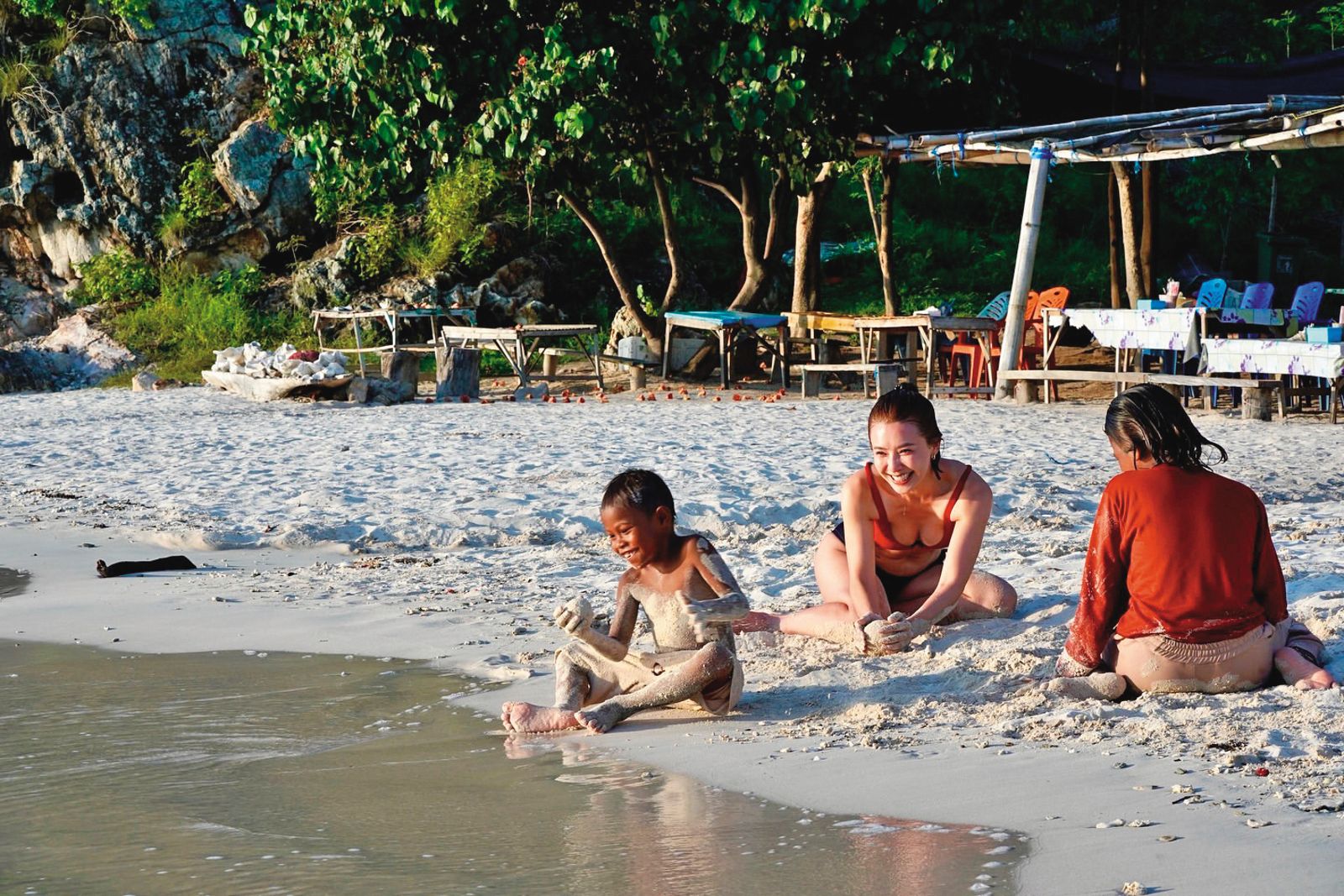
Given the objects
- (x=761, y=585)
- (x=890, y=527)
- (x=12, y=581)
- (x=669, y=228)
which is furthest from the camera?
(x=669, y=228)

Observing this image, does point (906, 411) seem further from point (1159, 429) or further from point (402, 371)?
point (402, 371)

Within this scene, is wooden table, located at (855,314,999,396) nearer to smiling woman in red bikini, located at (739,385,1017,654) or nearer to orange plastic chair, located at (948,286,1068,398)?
orange plastic chair, located at (948,286,1068,398)

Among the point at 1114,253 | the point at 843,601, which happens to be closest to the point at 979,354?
the point at 1114,253

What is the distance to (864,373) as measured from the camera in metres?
14.9

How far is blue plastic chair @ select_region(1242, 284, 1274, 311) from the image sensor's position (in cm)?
1418

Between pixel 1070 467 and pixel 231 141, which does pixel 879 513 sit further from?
pixel 231 141

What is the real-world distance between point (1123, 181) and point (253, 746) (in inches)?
480

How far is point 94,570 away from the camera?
6684 millimetres

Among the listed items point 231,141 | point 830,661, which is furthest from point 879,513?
point 231,141

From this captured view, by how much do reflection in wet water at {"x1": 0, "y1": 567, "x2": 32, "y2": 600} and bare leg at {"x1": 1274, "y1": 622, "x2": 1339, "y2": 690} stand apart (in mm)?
4767

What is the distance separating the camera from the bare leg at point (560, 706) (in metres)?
4.09

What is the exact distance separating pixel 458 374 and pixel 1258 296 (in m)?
7.75

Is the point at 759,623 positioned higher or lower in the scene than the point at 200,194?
lower

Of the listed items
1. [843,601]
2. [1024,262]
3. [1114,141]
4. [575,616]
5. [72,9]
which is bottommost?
[843,601]
